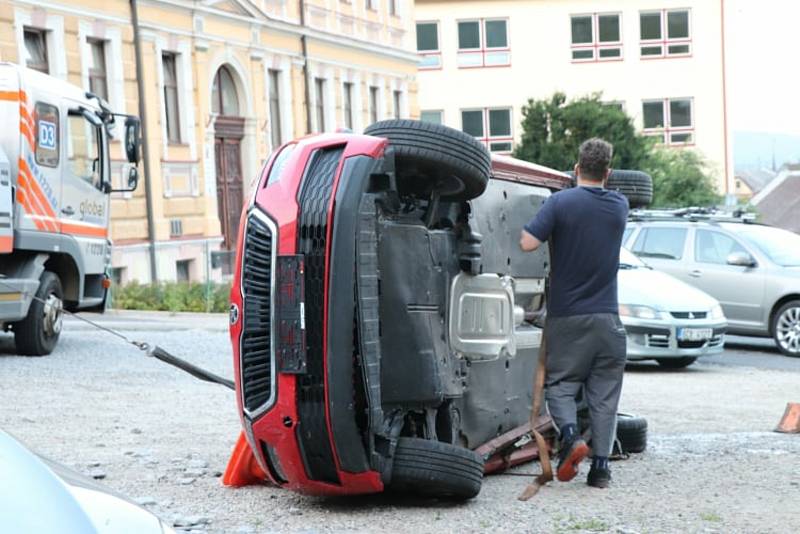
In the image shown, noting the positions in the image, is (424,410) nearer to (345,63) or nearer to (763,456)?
(763,456)

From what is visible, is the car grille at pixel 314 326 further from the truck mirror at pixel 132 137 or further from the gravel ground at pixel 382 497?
the truck mirror at pixel 132 137

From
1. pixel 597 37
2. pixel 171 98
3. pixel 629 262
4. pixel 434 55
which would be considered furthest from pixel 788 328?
pixel 434 55

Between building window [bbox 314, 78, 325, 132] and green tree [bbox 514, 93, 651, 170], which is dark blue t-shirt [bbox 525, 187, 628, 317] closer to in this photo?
building window [bbox 314, 78, 325, 132]

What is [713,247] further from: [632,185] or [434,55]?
[434,55]

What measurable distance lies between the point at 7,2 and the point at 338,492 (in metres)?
18.2

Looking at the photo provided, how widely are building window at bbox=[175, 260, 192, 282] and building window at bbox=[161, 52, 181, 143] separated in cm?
255

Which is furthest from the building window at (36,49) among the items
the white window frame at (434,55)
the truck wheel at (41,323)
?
the white window frame at (434,55)

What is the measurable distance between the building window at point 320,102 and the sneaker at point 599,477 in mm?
28894

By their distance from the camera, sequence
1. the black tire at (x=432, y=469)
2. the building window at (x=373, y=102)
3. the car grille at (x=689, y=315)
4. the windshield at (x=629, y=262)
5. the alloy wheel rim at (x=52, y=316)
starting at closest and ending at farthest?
the black tire at (x=432, y=469) → the alloy wheel rim at (x=52, y=316) → the car grille at (x=689, y=315) → the windshield at (x=629, y=262) → the building window at (x=373, y=102)

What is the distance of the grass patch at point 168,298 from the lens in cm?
2089

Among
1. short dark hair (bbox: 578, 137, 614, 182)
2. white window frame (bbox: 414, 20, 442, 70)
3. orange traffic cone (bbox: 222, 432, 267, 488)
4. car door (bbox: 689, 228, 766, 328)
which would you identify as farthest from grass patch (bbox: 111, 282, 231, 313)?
white window frame (bbox: 414, 20, 442, 70)

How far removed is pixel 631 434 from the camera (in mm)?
8383

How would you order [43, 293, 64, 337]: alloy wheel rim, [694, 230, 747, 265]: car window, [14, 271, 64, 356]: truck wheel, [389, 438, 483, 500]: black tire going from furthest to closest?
[694, 230, 747, 265]: car window → [43, 293, 64, 337]: alloy wheel rim → [14, 271, 64, 356]: truck wheel → [389, 438, 483, 500]: black tire

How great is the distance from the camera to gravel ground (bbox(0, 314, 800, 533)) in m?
6.30
